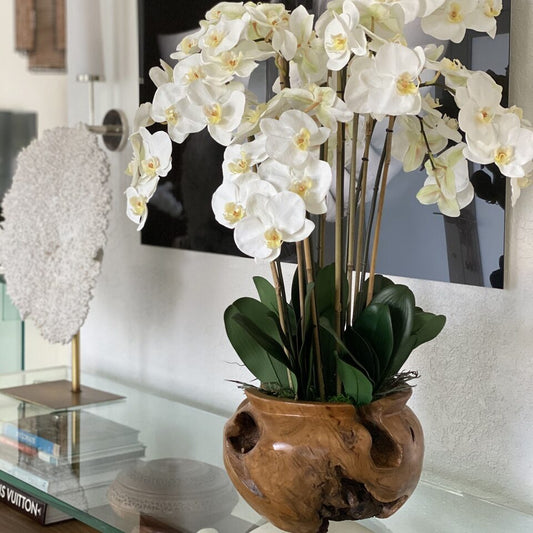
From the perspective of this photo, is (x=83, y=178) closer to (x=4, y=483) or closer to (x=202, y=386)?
(x=202, y=386)

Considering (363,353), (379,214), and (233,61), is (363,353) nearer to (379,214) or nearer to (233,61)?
(379,214)

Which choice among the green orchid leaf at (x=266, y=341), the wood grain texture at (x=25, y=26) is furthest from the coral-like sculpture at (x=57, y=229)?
the green orchid leaf at (x=266, y=341)

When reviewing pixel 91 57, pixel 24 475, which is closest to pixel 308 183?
pixel 24 475

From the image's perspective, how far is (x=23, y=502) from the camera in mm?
1183

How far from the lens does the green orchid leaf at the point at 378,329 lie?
2.83 ft

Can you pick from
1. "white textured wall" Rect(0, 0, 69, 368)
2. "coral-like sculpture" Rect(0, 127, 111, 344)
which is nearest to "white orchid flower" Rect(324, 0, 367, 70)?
"coral-like sculpture" Rect(0, 127, 111, 344)

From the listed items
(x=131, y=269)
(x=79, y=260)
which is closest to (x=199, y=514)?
(x=79, y=260)

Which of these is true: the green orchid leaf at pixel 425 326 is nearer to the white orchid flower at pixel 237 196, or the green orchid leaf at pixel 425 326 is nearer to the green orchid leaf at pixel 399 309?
the green orchid leaf at pixel 399 309

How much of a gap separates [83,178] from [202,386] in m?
0.40

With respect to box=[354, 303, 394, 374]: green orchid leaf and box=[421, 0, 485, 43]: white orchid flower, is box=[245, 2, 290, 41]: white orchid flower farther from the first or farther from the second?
box=[354, 303, 394, 374]: green orchid leaf

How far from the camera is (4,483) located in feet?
4.02

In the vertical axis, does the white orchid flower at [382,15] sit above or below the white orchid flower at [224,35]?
above

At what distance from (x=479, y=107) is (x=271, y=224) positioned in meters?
0.21

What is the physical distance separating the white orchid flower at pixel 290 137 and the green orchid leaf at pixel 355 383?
0.69 ft
